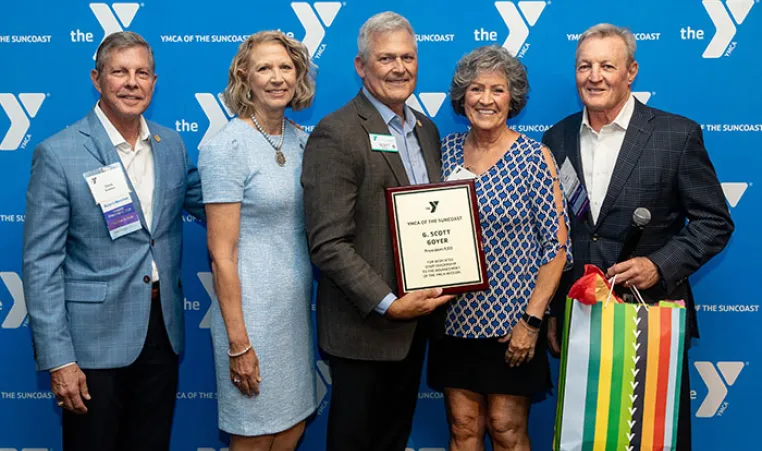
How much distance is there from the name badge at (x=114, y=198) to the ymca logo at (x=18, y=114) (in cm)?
129

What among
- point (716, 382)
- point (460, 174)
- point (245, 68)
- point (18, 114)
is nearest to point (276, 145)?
point (245, 68)

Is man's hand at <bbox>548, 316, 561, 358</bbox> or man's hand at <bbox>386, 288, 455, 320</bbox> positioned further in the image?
man's hand at <bbox>548, 316, 561, 358</bbox>

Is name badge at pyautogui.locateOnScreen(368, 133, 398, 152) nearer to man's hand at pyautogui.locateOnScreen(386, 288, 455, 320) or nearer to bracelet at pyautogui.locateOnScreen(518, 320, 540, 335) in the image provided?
man's hand at pyautogui.locateOnScreen(386, 288, 455, 320)

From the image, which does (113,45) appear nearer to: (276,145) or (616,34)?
(276,145)

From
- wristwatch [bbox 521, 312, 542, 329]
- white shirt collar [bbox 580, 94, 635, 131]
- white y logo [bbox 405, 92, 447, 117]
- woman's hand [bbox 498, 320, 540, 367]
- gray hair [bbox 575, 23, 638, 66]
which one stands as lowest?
woman's hand [bbox 498, 320, 540, 367]

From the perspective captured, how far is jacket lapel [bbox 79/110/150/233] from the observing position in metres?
2.36

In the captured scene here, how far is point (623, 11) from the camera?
3219 mm

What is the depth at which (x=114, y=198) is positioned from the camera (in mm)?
2326

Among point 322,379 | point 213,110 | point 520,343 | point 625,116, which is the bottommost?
point 322,379

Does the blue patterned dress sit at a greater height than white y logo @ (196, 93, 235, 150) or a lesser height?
lesser

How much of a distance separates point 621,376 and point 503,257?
56 cm

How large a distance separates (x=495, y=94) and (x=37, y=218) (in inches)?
64.0

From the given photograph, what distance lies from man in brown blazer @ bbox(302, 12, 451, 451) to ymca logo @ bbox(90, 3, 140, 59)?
1437 millimetres

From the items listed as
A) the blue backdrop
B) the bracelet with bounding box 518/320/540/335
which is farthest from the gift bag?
the blue backdrop
